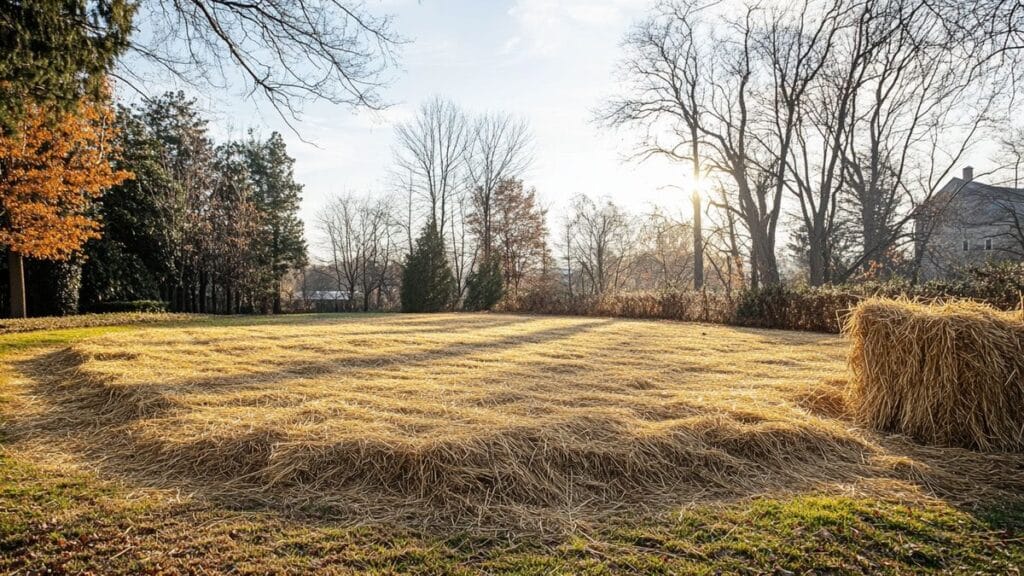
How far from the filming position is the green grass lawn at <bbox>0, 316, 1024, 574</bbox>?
5.19ft

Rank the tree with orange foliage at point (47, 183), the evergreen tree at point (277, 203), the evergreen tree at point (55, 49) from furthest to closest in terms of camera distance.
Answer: the evergreen tree at point (277, 203) → the tree with orange foliage at point (47, 183) → the evergreen tree at point (55, 49)

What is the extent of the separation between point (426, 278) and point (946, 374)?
16.3 m

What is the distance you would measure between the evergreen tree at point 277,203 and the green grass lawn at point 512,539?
2211 centimetres

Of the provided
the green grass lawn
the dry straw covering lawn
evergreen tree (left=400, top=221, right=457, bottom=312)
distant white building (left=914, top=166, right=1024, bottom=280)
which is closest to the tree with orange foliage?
the dry straw covering lawn

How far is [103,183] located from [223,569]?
478 inches

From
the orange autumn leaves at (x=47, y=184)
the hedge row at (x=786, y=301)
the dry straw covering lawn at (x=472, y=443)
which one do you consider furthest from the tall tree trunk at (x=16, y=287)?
the hedge row at (x=786, y=301)

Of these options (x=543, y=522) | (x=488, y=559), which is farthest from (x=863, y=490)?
(x=488, y=559)

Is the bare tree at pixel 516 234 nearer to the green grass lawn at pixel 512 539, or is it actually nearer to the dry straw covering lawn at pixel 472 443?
the dry straw covering lawn at pixel 472 443

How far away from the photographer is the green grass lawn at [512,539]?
1.58 metres

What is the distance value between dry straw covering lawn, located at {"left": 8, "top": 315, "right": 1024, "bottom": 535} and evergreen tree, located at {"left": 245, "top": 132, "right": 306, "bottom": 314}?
776 inches

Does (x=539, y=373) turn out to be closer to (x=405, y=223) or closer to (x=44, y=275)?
(x=44, y=275)

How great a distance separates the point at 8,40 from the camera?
324cm

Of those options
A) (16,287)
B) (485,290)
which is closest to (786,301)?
(485,290)

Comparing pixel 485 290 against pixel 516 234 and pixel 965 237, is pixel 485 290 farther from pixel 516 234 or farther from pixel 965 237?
pixel 965 237
